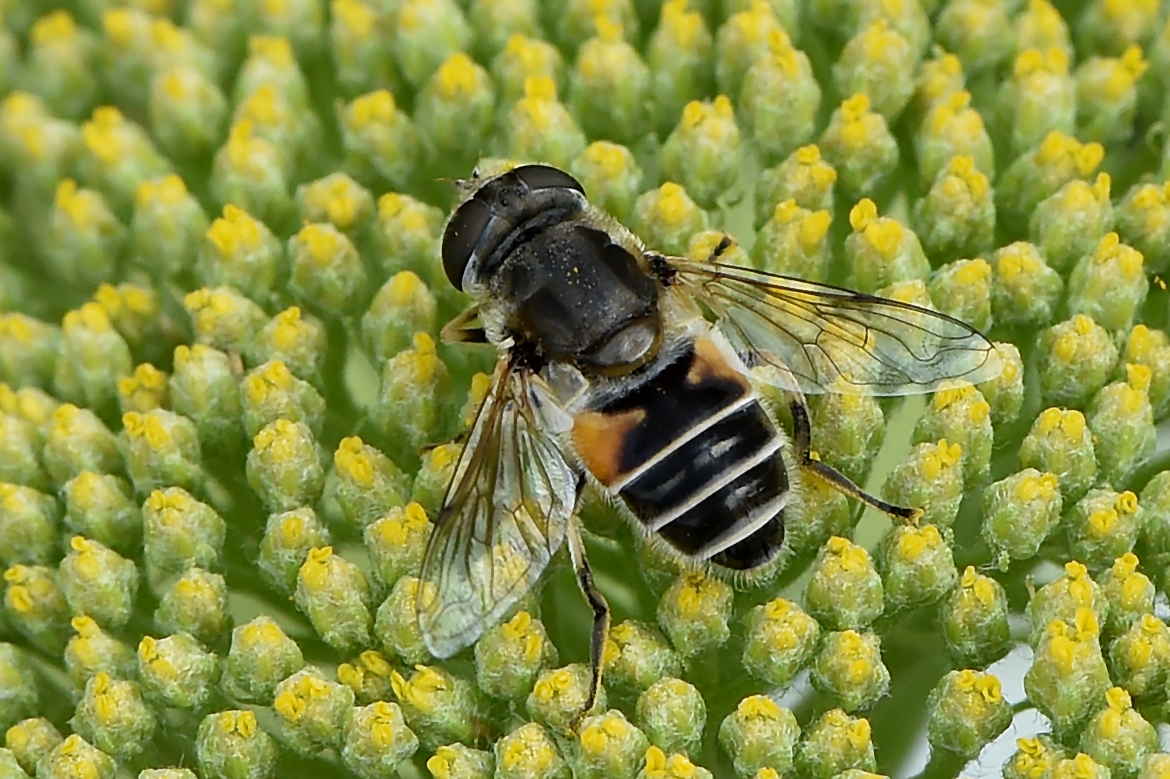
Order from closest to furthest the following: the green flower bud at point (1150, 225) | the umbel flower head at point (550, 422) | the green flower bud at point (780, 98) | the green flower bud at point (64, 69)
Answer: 1. the umbel flower head at point (550, 422)
2. the green flower bud at point (1150, 225)
3. the green flower bud at point (780, 98)
4. the green flower bud at point (64, 69)

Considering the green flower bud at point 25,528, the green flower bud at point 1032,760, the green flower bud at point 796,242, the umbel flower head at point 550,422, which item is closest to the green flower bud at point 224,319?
the umbel flower head at point 550,422

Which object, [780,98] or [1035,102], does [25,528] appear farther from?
[1035,102]

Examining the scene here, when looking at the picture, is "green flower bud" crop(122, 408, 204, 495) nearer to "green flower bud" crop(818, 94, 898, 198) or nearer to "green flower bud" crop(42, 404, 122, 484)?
"green flower bud" crop(42, 404, 122, 484)

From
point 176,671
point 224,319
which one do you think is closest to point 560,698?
point 176,671

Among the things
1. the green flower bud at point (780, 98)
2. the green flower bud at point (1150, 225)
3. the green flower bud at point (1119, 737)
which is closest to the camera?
the green flower bud at point (1119, 737)

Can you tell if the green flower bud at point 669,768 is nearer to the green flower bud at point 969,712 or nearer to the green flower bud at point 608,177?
the green flower bud at point 969,712

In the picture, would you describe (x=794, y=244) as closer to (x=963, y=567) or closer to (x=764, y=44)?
(x=764, y=44)

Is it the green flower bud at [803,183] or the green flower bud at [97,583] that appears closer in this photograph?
the green flower bud at [97,583]
